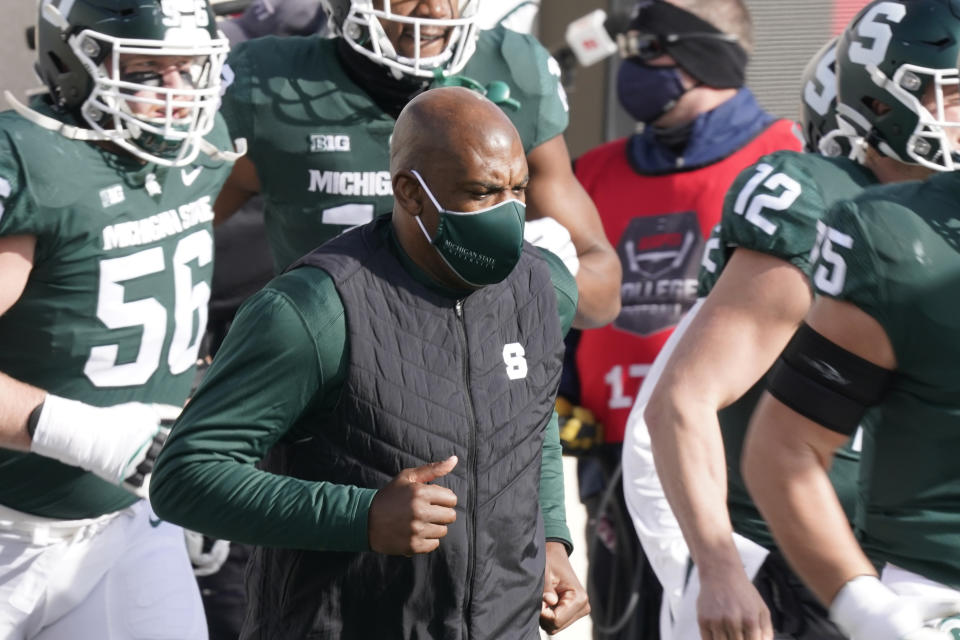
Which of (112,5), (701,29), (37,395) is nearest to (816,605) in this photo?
(37,395)

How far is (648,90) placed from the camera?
4.98 meters

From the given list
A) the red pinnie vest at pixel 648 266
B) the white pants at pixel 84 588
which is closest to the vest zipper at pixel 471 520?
the white pants at pixel 84 588

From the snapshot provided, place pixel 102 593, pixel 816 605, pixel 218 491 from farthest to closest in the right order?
pixel 102 593, pixel 816 605, pixel 218 491

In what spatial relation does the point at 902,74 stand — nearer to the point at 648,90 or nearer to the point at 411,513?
the point at 411,513

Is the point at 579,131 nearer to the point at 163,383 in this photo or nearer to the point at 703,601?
the point at 163,383

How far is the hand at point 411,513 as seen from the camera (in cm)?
235

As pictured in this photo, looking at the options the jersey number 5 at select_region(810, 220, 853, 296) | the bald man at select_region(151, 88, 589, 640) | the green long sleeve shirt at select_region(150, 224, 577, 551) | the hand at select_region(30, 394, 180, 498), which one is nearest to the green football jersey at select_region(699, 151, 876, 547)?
the jersey number 5 at select_region(810, 220, 853, 296)

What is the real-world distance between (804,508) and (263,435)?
95 cm

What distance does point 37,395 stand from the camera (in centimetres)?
330

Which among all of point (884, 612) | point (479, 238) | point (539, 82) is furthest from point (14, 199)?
point (884, 612)

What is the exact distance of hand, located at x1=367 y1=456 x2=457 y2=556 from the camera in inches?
92.7

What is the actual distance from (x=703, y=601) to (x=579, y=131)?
4.22 meters

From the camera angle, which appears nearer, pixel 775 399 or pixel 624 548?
pixel 775 399

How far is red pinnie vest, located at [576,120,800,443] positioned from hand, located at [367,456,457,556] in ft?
7.93
